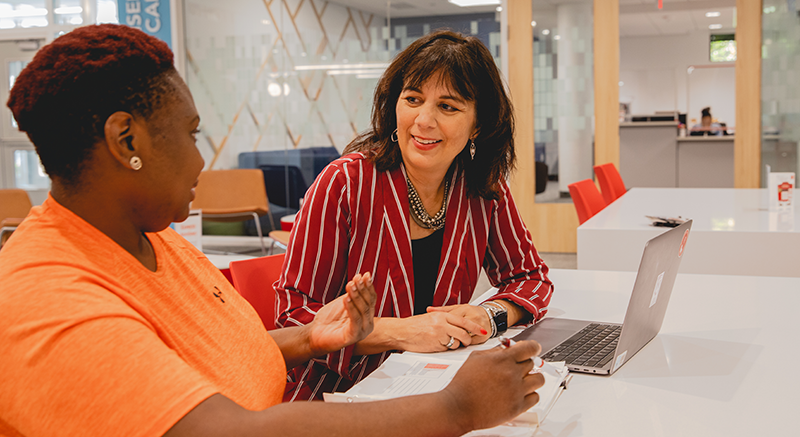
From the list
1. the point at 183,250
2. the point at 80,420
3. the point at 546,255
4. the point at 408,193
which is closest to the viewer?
the point at 80,420

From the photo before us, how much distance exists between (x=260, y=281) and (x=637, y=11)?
9.99 m

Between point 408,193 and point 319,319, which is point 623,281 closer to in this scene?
point 408,193

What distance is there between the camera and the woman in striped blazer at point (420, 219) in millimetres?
1346

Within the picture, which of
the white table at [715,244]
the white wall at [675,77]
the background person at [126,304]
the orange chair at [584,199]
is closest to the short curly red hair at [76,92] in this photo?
the background person at [126,304]

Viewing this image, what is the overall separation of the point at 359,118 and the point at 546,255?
7.80 ft

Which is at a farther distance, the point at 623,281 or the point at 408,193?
the point at 623,281

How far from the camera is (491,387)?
75 cm

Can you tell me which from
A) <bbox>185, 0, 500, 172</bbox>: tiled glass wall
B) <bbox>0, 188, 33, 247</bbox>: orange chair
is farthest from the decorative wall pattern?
<bbox>0, 188, 33, 247</bbox>: orange chair

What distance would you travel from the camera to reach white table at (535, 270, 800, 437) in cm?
90

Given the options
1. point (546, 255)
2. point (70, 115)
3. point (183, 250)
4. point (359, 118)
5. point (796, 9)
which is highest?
point (796, 9)

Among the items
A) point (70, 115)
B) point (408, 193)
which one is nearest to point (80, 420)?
point (70, 115)

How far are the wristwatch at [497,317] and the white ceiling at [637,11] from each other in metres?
5.22

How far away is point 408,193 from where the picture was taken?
59.5 inches

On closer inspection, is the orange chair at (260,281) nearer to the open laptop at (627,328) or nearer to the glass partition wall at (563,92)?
the open laptop at (627,328)
